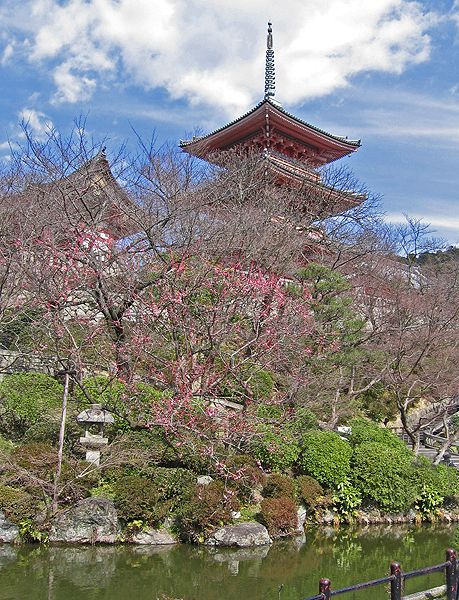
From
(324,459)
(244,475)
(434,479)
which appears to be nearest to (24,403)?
(244,475)

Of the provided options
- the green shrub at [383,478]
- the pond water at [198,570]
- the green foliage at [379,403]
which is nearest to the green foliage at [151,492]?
the pond water at [198,570]

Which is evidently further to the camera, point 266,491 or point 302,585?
point 266,491

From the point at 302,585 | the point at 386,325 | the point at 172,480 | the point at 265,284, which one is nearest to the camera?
the point at 302,585

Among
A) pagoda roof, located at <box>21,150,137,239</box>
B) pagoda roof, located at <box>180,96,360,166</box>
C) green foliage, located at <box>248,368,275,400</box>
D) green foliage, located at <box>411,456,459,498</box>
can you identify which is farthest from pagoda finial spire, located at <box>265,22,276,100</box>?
green foliage, located at <box>411,456,459,498</box>

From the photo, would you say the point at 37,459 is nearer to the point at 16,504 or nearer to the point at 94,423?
the point at 16,504

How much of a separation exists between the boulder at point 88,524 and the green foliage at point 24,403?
264cm

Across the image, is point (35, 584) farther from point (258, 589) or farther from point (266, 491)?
point (266, 491)

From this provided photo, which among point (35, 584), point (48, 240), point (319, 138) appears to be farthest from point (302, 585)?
point (319, 138)

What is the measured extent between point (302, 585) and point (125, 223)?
9996 mm

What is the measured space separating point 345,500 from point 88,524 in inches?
200

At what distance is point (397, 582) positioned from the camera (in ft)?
16.7

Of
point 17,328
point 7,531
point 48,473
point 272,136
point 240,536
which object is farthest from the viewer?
point 272,136

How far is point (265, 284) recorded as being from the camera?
12.4m

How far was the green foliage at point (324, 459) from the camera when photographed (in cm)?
1141
